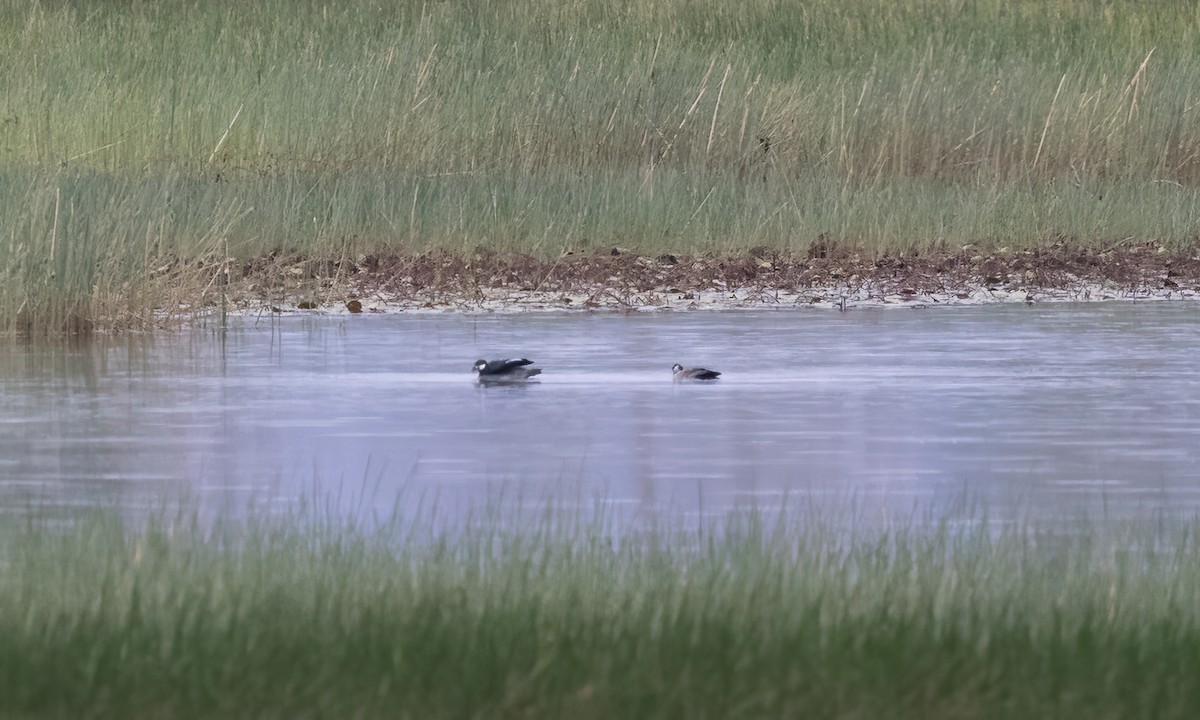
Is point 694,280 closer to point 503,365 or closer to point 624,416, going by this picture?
point 503,365

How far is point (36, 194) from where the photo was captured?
1315cm

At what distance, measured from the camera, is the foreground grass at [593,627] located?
206 inches

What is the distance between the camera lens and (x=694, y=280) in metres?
16.5

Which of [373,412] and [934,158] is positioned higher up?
[934,158]

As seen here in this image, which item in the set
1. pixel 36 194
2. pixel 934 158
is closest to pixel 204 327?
pixel 36 194

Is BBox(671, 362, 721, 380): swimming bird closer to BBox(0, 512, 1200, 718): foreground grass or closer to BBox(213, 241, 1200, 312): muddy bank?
BBox(213, 241, 1200, 312): muddy bank

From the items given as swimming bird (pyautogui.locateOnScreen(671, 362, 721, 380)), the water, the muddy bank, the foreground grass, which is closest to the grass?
the muddy bank

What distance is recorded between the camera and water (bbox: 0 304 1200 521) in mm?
8219

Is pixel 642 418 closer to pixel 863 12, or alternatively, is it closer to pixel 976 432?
pixel 976 432

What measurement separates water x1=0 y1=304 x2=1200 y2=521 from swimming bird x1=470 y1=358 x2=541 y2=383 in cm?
12

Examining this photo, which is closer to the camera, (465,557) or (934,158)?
(465,557)

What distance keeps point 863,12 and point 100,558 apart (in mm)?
17915

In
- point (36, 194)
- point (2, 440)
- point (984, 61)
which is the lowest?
point (2, 440)

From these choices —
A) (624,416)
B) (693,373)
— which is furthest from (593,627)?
(693,373)
